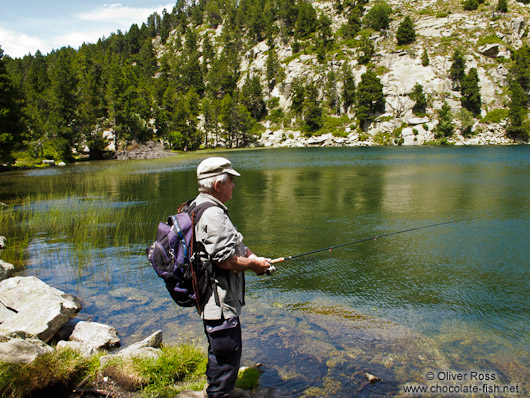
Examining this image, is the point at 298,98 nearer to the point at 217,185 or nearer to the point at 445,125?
the point at 445,125

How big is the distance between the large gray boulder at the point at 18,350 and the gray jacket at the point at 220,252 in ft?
8.88

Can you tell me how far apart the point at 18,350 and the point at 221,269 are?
3.13m

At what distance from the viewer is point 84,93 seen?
3494 inches

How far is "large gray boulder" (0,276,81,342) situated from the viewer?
236 inches

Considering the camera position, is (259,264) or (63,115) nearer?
(259,264)

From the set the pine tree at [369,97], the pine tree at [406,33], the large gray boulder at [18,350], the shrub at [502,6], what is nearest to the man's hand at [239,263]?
the large gray boulder at [18,350]

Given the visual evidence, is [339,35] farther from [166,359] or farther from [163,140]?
[166,359]

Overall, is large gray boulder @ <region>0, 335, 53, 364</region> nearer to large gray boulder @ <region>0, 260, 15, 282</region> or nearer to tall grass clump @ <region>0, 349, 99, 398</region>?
tall grass clump @ <region>0, 349, 99, 398</region>

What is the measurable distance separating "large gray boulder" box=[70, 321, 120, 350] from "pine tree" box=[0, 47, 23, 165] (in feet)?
123

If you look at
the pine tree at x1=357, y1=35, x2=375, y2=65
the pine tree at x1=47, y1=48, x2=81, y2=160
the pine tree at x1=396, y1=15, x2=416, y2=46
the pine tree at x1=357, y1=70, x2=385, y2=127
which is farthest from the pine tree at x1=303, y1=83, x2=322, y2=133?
the pine tree at x1=47, y1=48, x2=81, y2=160

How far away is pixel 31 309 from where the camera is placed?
650cm

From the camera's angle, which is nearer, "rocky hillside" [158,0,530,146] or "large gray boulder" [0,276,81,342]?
"large gray boulder" [0,276,81,342]

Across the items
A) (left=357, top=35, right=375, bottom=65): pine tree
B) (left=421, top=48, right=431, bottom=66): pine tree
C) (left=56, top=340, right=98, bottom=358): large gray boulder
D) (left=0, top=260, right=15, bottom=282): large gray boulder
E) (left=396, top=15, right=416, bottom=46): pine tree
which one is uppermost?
(left=396, top=15, right=416, bottom=46): pine tree

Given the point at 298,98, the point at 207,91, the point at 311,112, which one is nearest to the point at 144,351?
the point at 311,112
